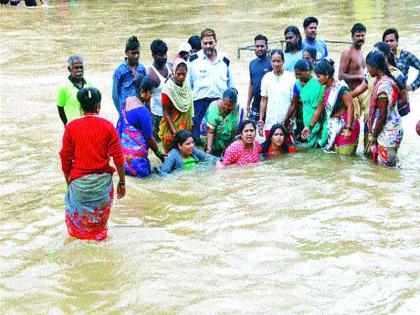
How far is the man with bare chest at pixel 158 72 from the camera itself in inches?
317

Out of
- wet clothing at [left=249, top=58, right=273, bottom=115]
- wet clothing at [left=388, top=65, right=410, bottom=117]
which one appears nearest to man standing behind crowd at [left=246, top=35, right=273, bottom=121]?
wet clothing at [left=249, top=58, right=273, bottom=115]

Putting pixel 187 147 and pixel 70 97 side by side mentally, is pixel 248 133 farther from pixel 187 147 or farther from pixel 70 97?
pixel 70 97

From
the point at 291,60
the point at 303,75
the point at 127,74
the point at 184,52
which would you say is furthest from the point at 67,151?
the point at 291,60

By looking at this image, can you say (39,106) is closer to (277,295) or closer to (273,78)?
(273,78)

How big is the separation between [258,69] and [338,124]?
1413mm

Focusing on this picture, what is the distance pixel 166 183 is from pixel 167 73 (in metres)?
1.63

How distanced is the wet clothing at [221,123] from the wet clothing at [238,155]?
0.37 m

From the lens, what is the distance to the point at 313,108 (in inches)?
309

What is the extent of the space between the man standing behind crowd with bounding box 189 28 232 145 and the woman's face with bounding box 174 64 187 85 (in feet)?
2.29

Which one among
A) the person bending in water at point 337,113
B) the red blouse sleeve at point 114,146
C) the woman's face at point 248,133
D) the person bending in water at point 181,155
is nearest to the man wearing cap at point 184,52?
the person bending in water at point 181,155

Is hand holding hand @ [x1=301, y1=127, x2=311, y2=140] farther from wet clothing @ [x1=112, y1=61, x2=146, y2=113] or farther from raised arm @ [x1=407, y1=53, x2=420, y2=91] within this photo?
wet clothing @ [x1=112, y1=61, x2=146, y2=113]

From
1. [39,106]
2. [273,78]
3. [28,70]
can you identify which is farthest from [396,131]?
[28,70]

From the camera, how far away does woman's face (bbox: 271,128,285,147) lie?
7715mm

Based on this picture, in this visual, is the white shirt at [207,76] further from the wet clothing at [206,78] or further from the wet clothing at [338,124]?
the wet clothing at [338,124]
